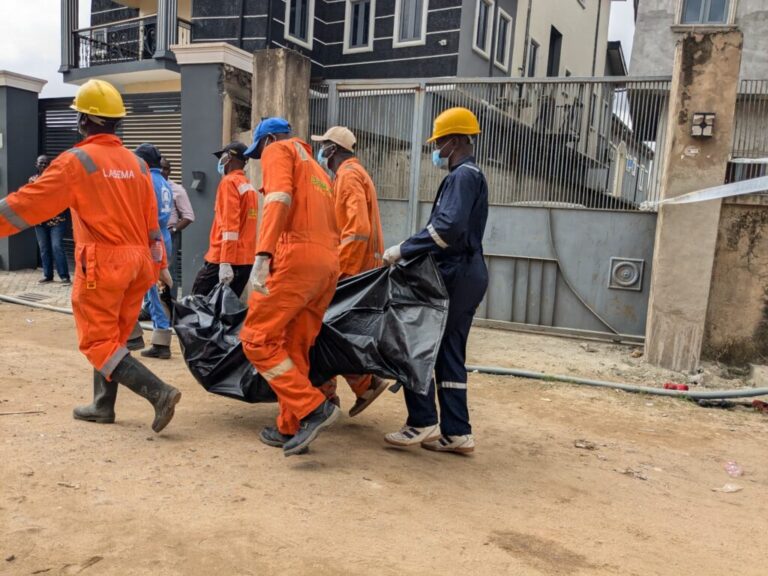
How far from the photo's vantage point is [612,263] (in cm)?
693

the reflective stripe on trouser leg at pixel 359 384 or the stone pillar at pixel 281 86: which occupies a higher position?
the stone pillar at pixel 281 86

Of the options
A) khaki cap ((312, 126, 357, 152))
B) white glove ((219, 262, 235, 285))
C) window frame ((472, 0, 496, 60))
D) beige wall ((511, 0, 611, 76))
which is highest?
beige wall ((511, 0, 611, 76))

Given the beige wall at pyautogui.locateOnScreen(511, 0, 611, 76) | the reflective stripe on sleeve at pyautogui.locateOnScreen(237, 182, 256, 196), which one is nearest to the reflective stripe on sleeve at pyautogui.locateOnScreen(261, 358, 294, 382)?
the reflective stripe on sleeve at pyautogui.locateOnScreen(237, 182, 256, 196)

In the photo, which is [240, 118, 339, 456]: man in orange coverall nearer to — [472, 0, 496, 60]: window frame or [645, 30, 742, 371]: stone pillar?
[645, 30, 742, 371]: stone pillar

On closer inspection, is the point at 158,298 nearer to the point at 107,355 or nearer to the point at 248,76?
the point at 107,355

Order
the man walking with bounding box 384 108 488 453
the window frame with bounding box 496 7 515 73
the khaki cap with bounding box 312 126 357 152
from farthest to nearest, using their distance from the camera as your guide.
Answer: the window frame with bounding box 496 7 515 73 < the khaki cap with bounding box 312 126 357 152 < the man walking with bounding box 384 108 488 453

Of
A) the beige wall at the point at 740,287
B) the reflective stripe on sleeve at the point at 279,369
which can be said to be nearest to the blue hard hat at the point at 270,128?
the reflective stripe on sleeve at the point at 279,369

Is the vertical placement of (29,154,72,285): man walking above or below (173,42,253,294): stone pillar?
below

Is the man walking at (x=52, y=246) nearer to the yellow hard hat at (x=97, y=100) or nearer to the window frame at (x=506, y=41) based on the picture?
the yellow hard hat at (x=97, y=100)

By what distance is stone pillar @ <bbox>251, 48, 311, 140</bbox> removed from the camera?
7.55 m

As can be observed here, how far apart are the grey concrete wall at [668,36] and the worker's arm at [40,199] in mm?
11832

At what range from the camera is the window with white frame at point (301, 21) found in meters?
16.0

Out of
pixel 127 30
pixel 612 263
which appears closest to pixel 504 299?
pixel 612 263

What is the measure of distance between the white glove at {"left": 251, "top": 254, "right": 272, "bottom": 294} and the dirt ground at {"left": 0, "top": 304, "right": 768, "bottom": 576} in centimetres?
92
